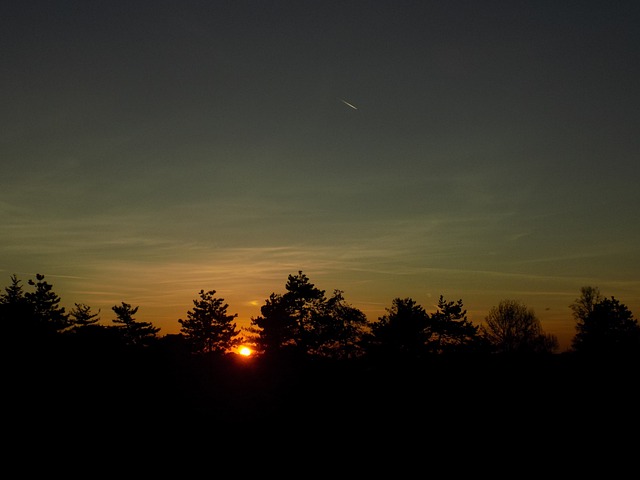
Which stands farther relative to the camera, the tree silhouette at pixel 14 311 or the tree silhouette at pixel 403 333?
the tree silhouette at pixel 403 333

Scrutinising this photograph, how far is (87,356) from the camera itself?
63.6ft

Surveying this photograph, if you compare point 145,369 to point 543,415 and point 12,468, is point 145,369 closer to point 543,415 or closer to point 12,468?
point 12,468

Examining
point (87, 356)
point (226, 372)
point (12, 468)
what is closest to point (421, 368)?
point (226, 372)

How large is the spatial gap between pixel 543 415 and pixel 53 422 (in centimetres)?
1607

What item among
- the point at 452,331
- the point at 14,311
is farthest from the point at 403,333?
the point at 14,311

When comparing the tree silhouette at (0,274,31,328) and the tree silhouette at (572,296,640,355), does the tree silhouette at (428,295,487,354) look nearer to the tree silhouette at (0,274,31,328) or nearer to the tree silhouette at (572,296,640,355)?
the tree silhouette at (572,296,640,355)

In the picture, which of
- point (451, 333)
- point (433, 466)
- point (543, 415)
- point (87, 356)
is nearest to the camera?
point (433, 466)

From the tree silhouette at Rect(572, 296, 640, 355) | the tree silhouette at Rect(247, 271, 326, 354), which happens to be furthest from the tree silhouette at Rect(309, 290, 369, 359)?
the tree silhouette at Rect(572, 296, 640, 355)

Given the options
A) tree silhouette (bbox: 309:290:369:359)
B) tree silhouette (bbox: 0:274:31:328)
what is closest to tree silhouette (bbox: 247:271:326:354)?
tree silhouette (bbox: 309:290:369:359)

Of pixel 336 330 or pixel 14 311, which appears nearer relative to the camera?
pixel 14 311

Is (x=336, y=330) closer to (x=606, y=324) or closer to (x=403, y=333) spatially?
(x=403, y=333)

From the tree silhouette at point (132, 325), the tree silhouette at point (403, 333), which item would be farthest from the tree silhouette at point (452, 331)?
the tree silhouette at point (132, 325)

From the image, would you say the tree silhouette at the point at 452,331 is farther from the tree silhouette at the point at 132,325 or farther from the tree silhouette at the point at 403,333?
the tree silhouette at the point at 132,325

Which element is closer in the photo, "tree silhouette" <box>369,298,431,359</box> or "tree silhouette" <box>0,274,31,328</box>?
"tree silhouette" <box>0,274,31,328</box>
